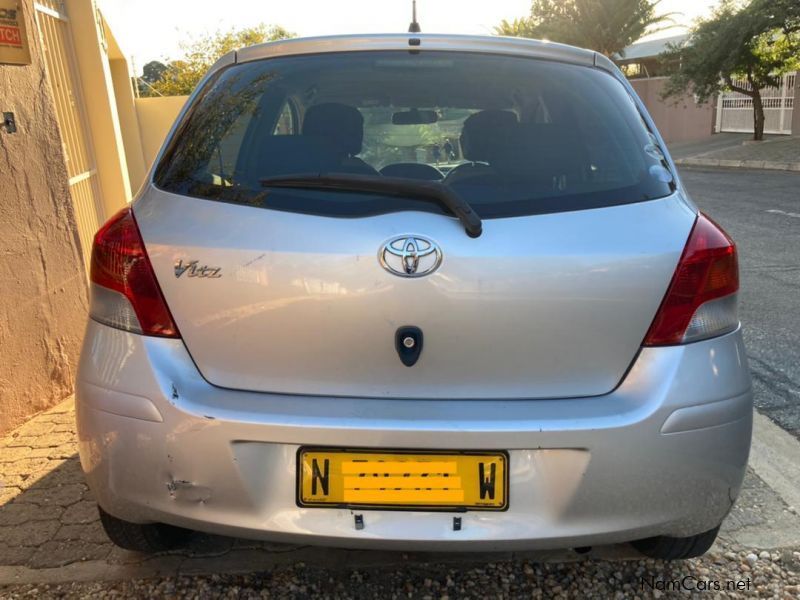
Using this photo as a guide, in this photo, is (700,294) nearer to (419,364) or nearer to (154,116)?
(419,364)

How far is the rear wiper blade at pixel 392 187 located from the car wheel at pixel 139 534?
1.07 m

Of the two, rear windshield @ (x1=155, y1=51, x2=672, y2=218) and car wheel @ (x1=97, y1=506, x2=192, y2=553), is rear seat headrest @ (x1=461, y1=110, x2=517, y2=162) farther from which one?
car wheel @ (x1=97, y1=506, x2=192, y2=553)

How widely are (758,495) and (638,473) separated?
1.26 meters

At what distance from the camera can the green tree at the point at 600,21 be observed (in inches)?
1148

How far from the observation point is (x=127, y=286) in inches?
68.1

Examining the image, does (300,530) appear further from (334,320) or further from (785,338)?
(785,338)

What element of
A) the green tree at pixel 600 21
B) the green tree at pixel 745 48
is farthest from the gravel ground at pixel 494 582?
the green tree at pixel 600 21

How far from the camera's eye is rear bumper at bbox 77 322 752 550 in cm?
159

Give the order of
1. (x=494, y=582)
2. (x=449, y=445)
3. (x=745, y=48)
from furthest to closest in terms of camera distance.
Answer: (x=745, y=48) < (x=494, y=582) < (x=449, y=445)

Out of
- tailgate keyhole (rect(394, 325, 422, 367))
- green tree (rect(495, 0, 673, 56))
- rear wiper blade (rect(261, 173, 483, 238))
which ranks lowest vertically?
tailgate keyhole (rect(394, 325, 422, 367))

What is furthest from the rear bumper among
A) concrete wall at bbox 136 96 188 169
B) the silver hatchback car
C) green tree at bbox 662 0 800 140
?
green tree at bbox 662 0 800 140

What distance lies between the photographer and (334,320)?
163cm

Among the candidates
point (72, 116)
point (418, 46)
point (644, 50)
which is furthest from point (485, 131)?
point (644, 50)

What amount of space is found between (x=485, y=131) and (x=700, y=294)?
761 millimetres
